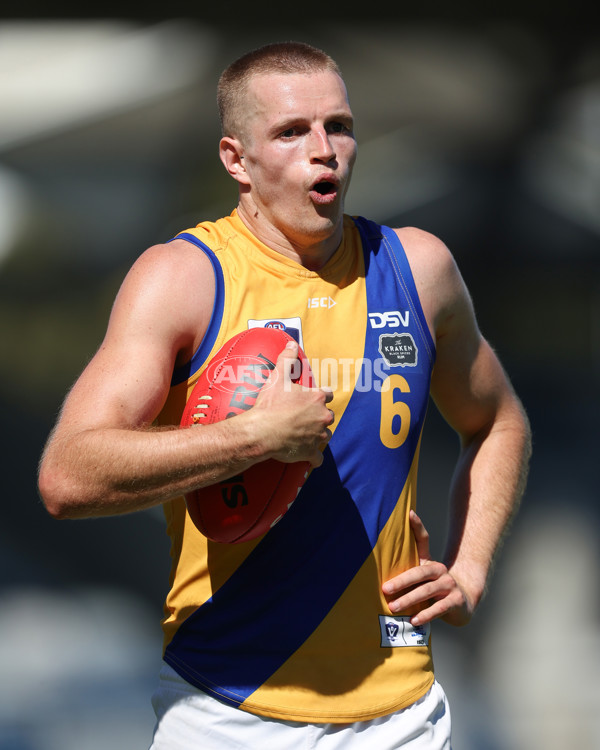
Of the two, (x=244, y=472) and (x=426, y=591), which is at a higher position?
(x=244, y=472)

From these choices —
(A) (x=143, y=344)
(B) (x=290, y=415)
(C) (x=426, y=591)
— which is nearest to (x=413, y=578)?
(C) (x=426, y=591)

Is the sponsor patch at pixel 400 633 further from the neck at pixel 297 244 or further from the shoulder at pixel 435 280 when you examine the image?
the neck at pixel 297 244

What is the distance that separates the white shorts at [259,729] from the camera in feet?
5.96

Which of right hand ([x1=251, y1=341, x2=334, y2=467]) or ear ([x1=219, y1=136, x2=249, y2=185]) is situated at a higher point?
ear ([x1=219, y1=136, x2=249, y2=185])

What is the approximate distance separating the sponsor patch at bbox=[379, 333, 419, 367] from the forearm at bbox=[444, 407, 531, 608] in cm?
41

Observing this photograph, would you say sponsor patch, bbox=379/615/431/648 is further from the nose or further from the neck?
the nose

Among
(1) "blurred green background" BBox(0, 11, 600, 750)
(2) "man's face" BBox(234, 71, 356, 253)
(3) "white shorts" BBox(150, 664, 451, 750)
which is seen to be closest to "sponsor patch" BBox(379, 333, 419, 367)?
(2) "man's face" BBox(234, 71, 356, 253)

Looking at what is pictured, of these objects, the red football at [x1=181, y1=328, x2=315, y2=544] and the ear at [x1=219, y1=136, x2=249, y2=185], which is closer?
the red football at [x1=181, y1=328, x2=315, y2=544]

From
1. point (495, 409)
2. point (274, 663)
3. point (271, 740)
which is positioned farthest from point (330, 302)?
point (271, 740)

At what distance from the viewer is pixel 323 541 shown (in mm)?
1891

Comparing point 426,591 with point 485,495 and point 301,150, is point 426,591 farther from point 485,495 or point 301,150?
point 301,150

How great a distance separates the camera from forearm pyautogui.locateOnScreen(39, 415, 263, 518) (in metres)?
1.66

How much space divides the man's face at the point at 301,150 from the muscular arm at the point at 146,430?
326mm

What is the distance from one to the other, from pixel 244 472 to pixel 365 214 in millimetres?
2870
